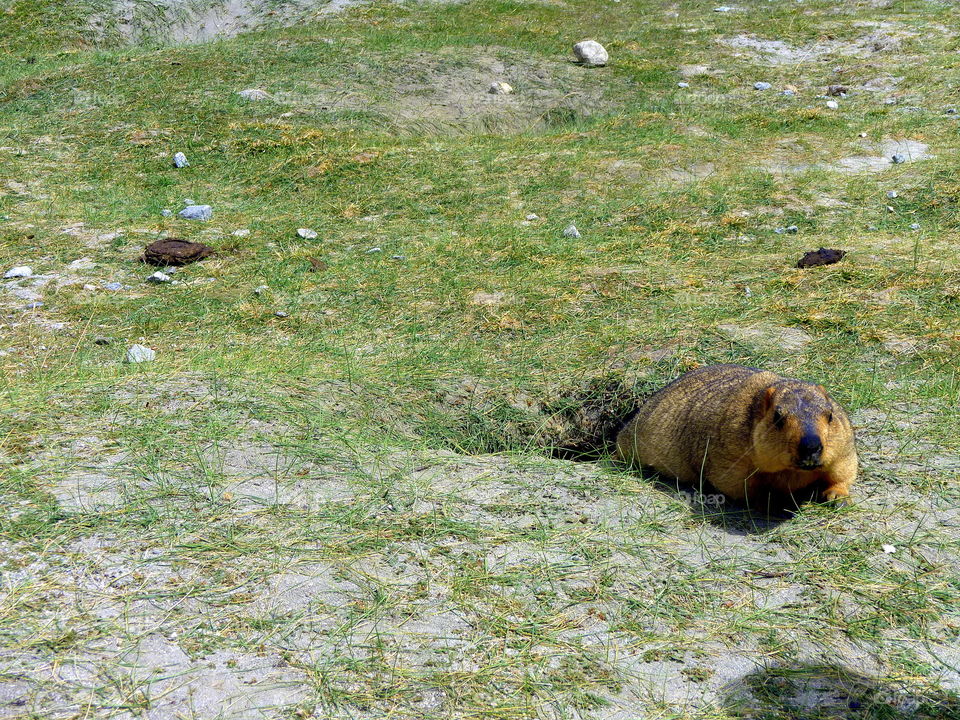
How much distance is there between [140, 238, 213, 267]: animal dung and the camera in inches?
298

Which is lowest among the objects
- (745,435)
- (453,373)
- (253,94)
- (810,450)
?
(453,373)

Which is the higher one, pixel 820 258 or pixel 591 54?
pixel 591 54

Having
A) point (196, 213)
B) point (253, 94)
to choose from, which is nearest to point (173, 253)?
point (196, 213)

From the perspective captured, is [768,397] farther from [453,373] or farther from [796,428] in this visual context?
[453,373]

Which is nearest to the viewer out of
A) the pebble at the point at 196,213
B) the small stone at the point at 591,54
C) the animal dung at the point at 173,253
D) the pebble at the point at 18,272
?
the pebble at the point at 18,272

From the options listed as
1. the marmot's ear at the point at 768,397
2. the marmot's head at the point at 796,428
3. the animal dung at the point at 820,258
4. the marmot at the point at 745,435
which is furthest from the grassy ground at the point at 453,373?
the marmot's ear at the point at 768,397

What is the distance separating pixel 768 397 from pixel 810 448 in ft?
1.22

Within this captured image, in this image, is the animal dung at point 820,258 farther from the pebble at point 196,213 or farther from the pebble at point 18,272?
the pebble at point 18,272

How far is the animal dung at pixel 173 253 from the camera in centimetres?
757

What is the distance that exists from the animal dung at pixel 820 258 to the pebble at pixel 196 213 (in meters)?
5.70

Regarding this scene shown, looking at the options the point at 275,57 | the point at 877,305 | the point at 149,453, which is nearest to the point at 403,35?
the point at 275,57

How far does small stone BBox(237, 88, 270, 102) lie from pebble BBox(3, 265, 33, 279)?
4.94 m

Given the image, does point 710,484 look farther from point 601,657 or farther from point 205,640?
point 205,640

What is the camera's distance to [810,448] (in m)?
3.70
